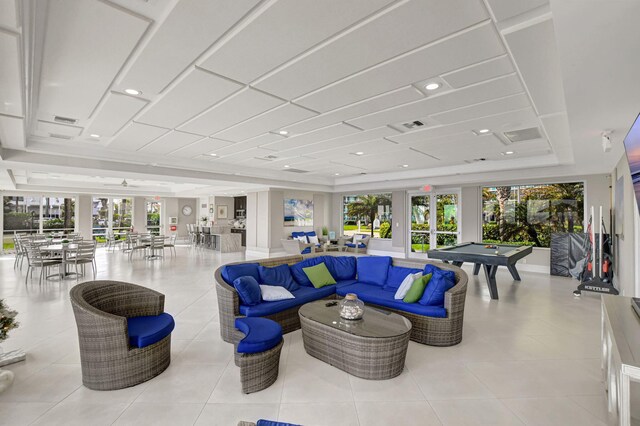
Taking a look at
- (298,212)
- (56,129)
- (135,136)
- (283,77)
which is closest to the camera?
(283,77)

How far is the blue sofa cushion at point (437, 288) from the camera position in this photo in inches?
145

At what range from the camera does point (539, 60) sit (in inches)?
101

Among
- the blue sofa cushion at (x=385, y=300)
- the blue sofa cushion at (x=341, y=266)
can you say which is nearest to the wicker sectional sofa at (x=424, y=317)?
the blue sofa cushion at (x=385, y=300)

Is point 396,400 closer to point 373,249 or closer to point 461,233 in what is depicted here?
point 461,233

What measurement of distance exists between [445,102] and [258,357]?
3511 mm

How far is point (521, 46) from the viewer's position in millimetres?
2357

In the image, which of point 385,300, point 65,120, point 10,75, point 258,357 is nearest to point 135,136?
point 65,120

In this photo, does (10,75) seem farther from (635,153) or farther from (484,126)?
(484,126)

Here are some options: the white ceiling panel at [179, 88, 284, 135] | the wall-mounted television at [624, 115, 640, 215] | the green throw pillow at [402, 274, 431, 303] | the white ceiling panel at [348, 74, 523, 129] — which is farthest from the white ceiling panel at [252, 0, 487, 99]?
the green throw pillow at [402, 274, 431, 303]

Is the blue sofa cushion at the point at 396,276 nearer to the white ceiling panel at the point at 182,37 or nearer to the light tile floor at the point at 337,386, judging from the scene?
the light tile floor at the point at 337,386

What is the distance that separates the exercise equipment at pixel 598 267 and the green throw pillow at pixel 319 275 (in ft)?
16.2

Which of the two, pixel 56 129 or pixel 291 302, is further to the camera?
pixel 56 129

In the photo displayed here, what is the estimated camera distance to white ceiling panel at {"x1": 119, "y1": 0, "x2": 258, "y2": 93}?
2.05m

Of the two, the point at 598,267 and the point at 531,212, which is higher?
the point at 531,212
